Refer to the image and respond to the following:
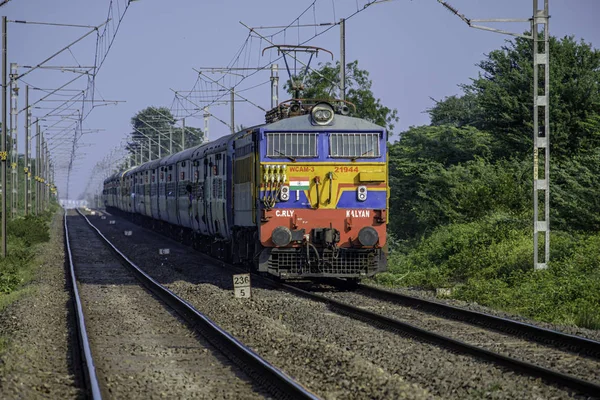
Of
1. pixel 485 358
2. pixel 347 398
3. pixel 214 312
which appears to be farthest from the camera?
pixel 214 312

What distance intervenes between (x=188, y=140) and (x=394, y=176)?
96.6 metres

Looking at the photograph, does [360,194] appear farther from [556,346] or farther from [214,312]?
[556,346]

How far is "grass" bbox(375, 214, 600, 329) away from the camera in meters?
14.6

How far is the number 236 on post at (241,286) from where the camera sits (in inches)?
643

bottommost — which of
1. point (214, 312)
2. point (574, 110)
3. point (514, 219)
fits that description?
point (214, 312)

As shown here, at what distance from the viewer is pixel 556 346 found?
36.4 ft

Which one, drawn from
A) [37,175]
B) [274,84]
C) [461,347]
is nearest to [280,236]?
[461,347]

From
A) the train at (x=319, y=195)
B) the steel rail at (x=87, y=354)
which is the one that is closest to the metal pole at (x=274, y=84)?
the train at (x=319, y=195)

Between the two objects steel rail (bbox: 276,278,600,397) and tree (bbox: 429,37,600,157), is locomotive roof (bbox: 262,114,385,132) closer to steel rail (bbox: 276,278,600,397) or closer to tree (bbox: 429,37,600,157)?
steel rail (bbox: 276,278,600,397)

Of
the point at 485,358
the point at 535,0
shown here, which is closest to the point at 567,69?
the point at 535,0

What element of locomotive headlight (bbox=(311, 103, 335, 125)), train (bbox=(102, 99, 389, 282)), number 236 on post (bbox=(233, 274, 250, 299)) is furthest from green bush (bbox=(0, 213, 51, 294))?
locomotive headlight (bbox=(311, 103, 335, 125))

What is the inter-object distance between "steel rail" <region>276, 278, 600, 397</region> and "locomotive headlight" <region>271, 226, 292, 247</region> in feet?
3.95

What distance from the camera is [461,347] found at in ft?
35.2

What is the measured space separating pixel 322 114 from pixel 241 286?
387 centimetres
